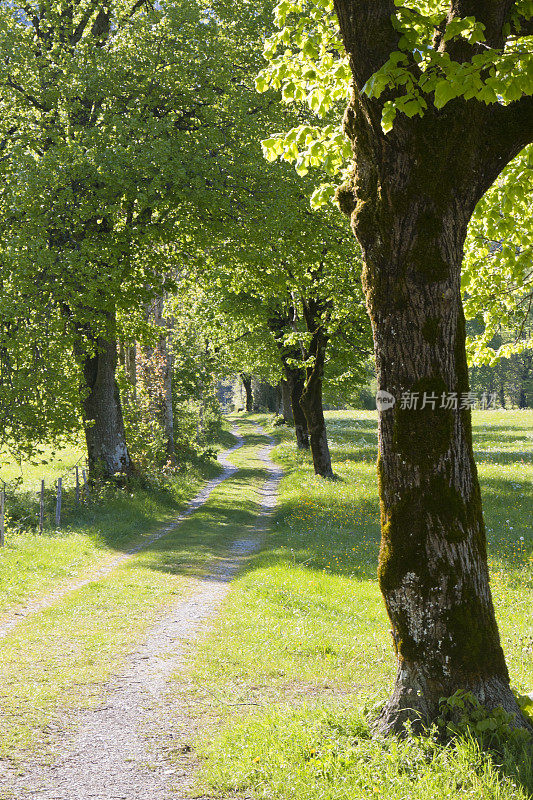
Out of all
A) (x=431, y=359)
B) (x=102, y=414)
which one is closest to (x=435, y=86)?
(x=431, y=359)

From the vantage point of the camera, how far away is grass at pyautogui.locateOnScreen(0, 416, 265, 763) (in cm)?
659

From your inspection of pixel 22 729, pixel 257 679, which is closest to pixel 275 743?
pixel 257 679

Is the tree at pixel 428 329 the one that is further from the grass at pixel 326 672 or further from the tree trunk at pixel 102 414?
the tree trunk at pixel 102 414

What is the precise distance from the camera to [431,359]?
17.5 ft

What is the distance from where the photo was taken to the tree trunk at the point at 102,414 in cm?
2106

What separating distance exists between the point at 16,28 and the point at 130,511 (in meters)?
14.6

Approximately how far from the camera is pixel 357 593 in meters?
11.1

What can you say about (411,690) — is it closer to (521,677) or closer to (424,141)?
(521,677)

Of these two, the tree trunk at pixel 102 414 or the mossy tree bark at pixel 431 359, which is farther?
the tree trunk at pixel 102 414

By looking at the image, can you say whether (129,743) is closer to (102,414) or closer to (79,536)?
(79,536)

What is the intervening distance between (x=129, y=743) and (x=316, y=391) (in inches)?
746

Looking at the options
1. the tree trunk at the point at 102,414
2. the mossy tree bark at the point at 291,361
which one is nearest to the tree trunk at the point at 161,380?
the mossy tree bark at the point at 291,361

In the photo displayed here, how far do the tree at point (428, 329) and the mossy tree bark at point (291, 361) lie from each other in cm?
1852

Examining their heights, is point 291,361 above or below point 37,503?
above
